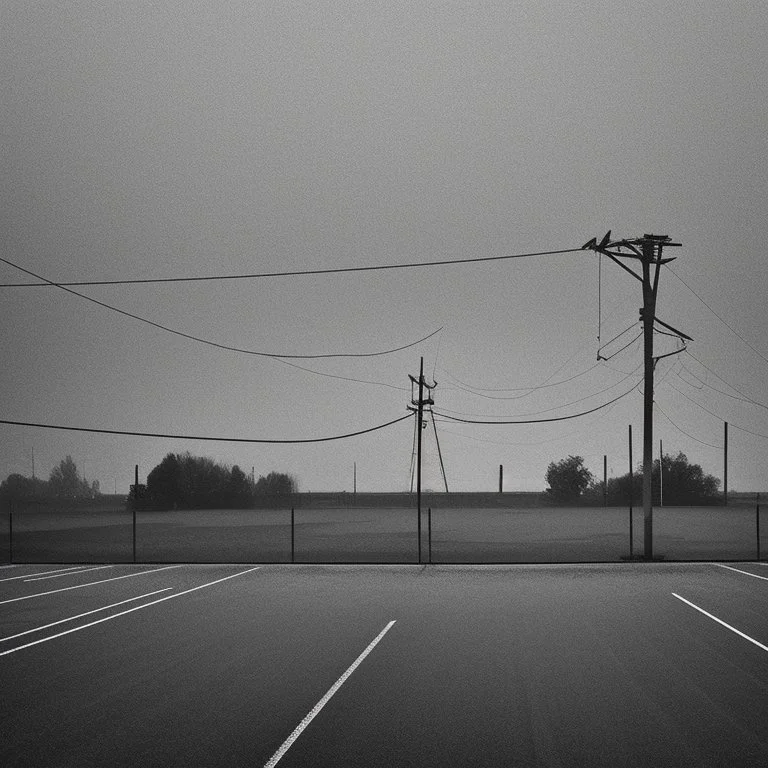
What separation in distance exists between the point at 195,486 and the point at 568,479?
172ft

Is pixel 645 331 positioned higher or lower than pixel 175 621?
higher

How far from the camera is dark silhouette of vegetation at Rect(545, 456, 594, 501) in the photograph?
395ft

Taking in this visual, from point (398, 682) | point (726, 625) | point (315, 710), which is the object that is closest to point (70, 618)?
point (398, 682)

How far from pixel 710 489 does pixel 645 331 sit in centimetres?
8686

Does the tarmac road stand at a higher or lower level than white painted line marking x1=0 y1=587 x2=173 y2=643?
higher

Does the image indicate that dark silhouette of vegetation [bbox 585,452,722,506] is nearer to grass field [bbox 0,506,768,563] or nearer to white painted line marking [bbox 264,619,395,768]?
grass field [bbox 0,506,768,563]

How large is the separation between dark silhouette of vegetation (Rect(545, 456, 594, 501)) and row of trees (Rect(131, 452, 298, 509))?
42904 millimetres

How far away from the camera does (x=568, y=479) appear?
397 ft

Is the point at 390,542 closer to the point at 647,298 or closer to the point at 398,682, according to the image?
the point at 647,298

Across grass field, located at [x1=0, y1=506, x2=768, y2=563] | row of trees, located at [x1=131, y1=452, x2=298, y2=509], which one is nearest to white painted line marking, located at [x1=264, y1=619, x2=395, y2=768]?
grass field, located at [x1=0, y1=506, x2=768, y2=563]

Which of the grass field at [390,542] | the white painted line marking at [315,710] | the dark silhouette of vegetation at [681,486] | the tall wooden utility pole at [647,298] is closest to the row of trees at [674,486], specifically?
the dark silhouette of vegetation at [681,486]

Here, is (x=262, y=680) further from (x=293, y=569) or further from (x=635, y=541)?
(x=635, y=541)

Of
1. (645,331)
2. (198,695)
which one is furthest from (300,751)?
(645,331)

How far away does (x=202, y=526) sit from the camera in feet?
202
